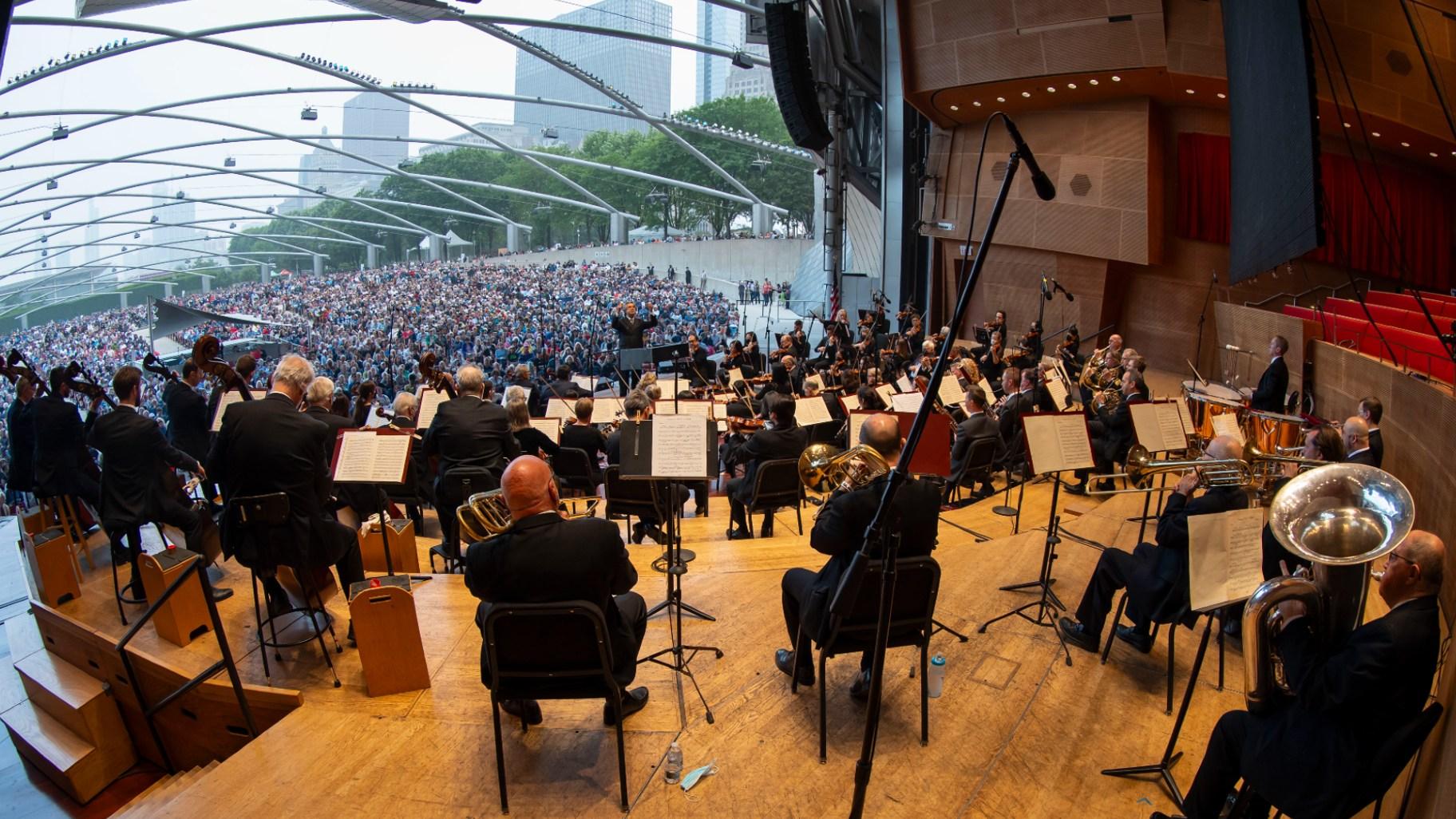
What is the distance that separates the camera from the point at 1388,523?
2.78m

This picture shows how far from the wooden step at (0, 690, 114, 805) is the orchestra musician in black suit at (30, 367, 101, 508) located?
175cm

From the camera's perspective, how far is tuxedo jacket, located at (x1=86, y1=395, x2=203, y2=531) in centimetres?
571

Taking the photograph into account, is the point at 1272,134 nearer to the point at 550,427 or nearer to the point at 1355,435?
the point at 1355,435

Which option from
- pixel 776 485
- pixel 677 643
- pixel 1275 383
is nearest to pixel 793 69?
pixel 1275 383

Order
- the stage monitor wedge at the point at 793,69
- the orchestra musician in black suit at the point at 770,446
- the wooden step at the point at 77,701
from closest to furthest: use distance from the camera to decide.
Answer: the wooden step at the point at 77,701 → the orchestra musician in black suit at the point at 770,446 → the stage monitor wedge at the point at 793,69

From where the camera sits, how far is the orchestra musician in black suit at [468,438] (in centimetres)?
620

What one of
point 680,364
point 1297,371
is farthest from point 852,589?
point 680,364

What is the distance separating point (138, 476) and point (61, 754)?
74.2 inches

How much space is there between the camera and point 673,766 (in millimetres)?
3658

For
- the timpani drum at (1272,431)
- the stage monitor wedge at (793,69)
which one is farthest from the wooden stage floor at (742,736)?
the stage monitor wedge at (793,69)

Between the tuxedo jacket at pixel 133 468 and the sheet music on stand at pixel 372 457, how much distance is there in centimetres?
188

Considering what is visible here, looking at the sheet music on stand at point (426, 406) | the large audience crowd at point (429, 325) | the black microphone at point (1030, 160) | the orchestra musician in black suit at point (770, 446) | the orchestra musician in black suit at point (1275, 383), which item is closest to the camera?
the black microphone at point (1030, 160)

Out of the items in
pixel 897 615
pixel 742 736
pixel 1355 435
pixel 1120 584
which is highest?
pixel 1355 435

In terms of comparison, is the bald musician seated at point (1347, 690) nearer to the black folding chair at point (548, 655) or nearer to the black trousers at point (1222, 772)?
the black trousers at point (1222, 772)
